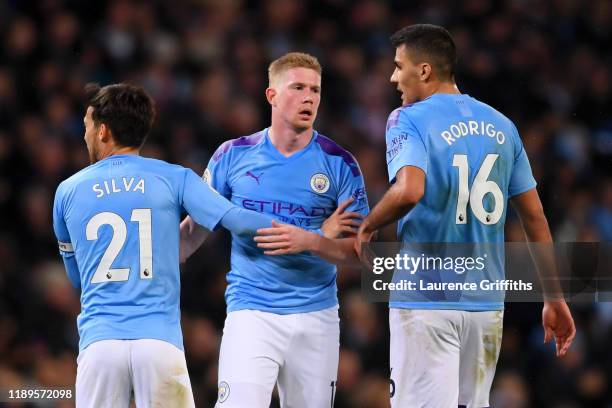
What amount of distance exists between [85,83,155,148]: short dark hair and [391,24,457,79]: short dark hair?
1.27 m

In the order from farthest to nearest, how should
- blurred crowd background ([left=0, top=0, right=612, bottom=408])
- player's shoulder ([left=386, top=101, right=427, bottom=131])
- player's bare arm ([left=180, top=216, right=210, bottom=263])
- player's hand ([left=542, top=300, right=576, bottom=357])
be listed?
blurred crowd background ([left=0, top=0, right=612, bottom=408]), player's bare arm ([left=180, top=216, right=210, bottom=263]), player's hand ([left=542, top=300, right=576, bottom=357]), player's shoulder ([left=386, top=101, right=427, bottom=131])

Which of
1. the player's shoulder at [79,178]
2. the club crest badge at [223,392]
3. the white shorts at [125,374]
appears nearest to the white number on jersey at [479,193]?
the club crest badge at [223,392]

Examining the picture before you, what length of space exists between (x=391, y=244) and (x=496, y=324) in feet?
2.05

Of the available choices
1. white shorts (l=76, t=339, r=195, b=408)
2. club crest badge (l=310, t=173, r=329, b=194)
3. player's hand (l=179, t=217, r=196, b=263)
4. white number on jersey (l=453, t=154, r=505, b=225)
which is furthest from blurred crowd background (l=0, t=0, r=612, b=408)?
white number on jersey (l=453, t=154, r=505, b=225)

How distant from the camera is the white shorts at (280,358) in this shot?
194 inches

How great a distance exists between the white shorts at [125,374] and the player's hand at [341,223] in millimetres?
1041

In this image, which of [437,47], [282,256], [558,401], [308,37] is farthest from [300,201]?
[308,37]

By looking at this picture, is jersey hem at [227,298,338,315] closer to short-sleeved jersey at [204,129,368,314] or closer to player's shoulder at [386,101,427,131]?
short-sleeved jersey at [204,129,368,314]

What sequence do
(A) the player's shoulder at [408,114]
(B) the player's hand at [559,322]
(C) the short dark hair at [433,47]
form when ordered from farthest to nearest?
1. (B) the player's hand at [559,322]
2. (C) the short dark hair at [433,47]
3. (A) the player's shoulder at [408,114]

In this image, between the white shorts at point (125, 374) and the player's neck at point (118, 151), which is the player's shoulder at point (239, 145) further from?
the white shorts at point (125, 374)

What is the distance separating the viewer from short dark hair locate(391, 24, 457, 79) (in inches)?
189

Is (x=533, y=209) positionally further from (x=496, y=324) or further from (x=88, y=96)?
(x=88, y=96)

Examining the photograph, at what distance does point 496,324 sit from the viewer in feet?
15.5

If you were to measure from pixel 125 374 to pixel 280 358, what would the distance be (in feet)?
2.88
